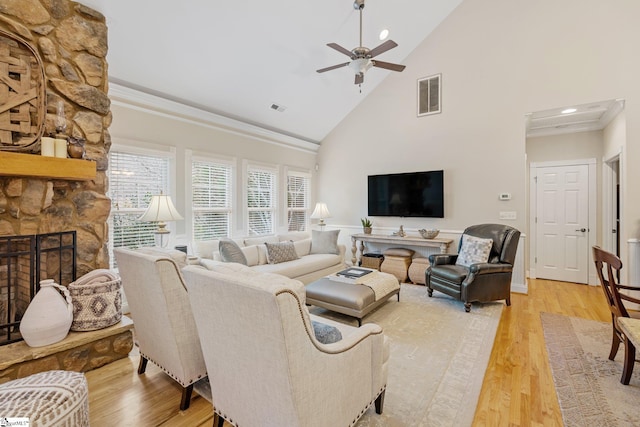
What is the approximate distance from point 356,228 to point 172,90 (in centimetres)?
424

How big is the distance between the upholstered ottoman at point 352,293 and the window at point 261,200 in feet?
7.70

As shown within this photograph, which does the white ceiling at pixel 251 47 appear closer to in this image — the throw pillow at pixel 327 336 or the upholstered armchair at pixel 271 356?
the upholstered armchair at pixel 271 356

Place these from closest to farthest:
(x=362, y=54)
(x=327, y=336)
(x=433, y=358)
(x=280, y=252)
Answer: (x=327, y=336), (x=433, y=358), (x=362, y=54), (x=280, y=252)

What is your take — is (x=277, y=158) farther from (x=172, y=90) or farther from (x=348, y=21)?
(x=348, y=21)

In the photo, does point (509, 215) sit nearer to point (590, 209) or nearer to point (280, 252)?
point (590, 209)

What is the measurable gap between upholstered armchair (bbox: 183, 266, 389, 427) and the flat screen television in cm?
416

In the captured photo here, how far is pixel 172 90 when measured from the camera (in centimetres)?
400

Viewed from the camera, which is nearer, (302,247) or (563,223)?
(563,223)

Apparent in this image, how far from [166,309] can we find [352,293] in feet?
6.33

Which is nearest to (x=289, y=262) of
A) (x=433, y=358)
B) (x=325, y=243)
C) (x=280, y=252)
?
(x=280, y=252)

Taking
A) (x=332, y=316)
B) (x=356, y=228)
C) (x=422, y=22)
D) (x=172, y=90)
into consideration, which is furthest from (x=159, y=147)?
(x=422, y=22)

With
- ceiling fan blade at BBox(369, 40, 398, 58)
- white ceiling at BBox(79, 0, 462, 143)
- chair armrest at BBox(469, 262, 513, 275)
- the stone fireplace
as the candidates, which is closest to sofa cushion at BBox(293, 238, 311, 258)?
white ceiling at BBox(79, 0, 462, 143)

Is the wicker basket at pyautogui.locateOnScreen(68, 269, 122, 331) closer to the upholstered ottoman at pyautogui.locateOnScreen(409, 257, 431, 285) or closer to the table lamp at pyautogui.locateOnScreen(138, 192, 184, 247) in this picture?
the table lamp at pyautogui.locateOnScreen(138, 192, 184, 247)

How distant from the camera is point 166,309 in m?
1.78
